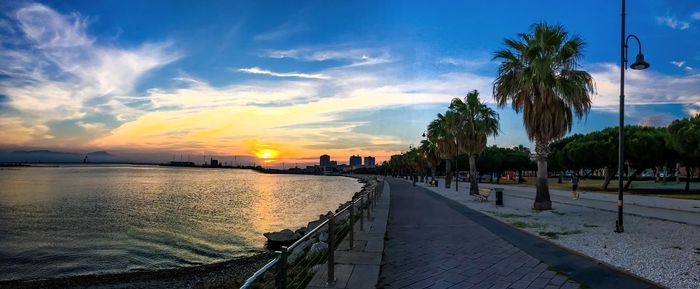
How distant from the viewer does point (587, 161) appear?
47.7 metres

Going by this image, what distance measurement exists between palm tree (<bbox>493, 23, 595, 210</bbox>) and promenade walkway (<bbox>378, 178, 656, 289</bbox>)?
7.80 metres

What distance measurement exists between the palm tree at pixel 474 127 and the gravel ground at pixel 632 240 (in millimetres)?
15448

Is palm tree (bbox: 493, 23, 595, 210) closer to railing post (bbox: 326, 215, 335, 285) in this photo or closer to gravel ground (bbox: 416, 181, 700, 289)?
gravel ground (bbox: 416, 181, 700, 289)

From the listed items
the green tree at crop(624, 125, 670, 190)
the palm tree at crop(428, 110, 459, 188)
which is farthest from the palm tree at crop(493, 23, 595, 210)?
the green tree at crop(624, 125, 670, 190)

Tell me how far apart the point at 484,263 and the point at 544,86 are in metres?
12.7

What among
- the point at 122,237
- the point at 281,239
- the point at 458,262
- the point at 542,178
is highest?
the point at 542,178

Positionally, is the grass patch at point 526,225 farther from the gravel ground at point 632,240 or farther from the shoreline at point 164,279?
the shoreline at point 164,279

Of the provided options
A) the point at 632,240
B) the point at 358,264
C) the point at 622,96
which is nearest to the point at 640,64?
the point at 622,96

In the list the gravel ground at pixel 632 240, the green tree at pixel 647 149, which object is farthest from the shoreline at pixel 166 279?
the green tree at pixel 647 149

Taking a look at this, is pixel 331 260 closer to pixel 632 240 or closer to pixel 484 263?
pixel 484 263

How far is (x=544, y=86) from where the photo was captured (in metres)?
18.7

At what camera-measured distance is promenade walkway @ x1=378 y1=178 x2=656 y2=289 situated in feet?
22.9

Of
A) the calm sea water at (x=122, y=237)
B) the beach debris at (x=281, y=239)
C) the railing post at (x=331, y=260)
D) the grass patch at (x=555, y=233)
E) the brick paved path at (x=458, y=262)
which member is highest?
the railing post at (x=331, y=260)

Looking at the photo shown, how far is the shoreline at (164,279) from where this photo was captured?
12.9 metres
